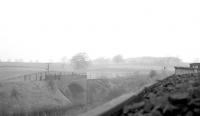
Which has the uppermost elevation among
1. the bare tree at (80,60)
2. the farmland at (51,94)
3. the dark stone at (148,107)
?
the bare tree at (80,60)

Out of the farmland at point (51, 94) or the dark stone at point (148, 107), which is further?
the farmland at point (51, 94)

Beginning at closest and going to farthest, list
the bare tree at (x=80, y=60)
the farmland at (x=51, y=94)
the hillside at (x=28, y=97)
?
the hillside at (x=28, y=97) < the farmland at (x=51, y=94) < the bare tree at (x=80, y=60)

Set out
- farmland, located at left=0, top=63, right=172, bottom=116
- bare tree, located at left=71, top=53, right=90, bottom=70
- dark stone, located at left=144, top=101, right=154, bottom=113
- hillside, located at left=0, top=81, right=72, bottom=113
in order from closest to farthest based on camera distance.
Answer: dark stone, located at left=144, top=101, right=154, bottom=113
hillside, located at left=0, top=81, right=72, bottom=113
farmland, located at left=0, top=63, right=172, bottom=116
bare tree, located at left=71, top=53, right=90, bottom=70

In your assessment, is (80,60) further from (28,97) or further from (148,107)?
(148,107)

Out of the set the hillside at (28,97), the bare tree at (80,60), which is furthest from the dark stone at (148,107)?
the bare tree at (80,60)

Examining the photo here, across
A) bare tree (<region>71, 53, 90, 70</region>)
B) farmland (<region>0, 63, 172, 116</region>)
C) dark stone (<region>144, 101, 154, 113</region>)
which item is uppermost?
bare tree (<region>71, 53, 90, 70</region>)

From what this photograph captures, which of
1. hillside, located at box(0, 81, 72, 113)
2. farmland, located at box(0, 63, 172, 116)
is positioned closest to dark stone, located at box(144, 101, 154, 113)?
farmland, located at box(0, 63, 172, 116)

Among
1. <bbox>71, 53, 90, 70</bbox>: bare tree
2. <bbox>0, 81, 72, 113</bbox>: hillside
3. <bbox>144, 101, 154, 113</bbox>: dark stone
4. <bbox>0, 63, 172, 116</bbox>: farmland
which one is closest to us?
<bbox>144, 101, 154, 113</bbox>: dark stone

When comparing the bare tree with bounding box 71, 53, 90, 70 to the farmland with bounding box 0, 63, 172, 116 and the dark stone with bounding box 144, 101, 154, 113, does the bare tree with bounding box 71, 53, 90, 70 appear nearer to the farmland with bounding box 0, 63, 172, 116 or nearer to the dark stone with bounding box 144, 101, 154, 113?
the farmland with bounding box 0, 63, 172, 116

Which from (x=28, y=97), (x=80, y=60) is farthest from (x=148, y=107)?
(x=80, y=60)

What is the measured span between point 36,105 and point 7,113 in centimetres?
317

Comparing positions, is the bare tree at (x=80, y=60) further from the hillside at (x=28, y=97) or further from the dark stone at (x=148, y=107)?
the dark stone at (x=148, y=107)

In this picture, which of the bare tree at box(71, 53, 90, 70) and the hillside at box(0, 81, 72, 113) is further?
the bare tree at box(71, 53, 90, 70)

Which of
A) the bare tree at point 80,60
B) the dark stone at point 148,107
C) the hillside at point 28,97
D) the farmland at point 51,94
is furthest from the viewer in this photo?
the bare tree at point 80,60
